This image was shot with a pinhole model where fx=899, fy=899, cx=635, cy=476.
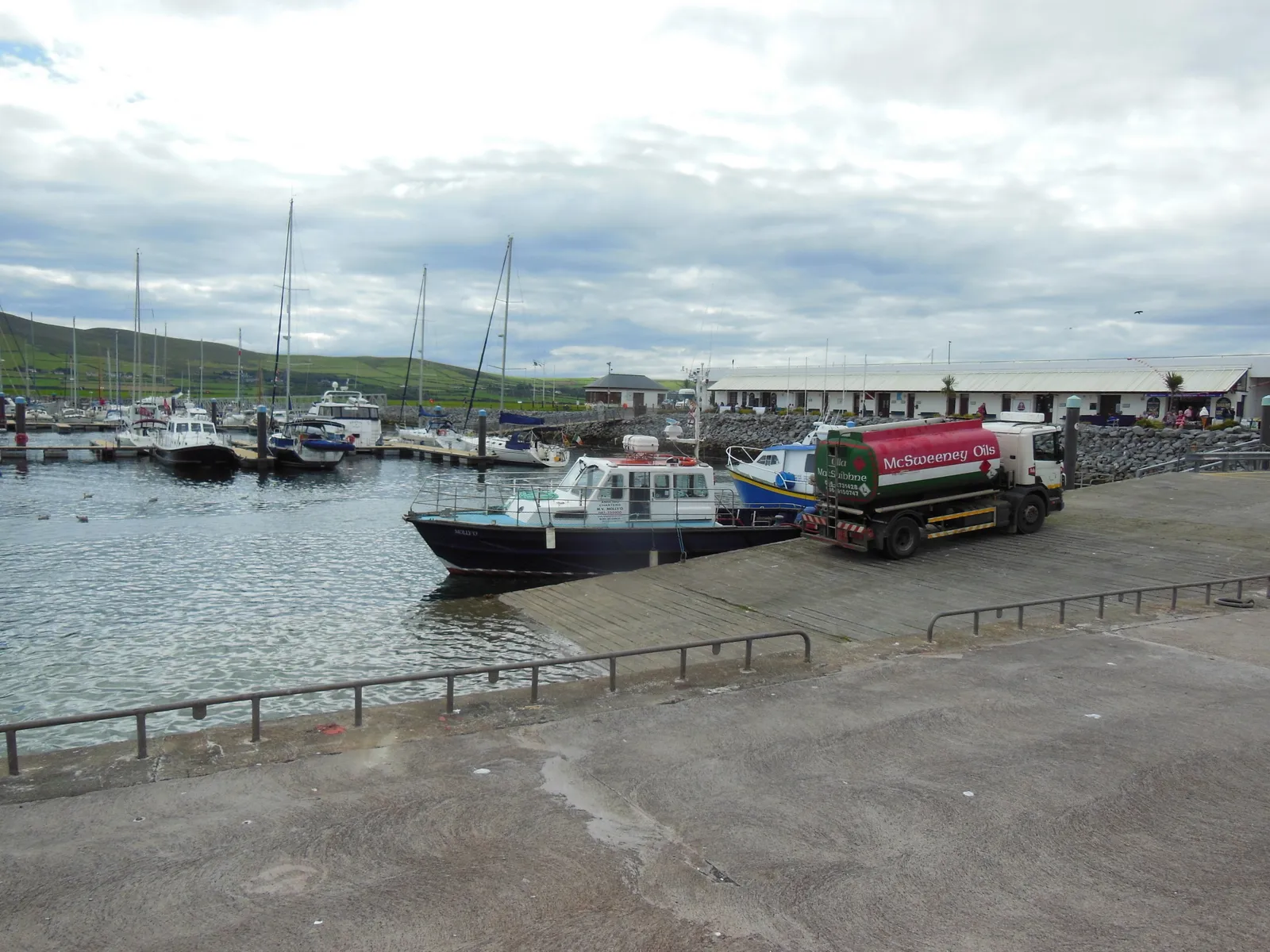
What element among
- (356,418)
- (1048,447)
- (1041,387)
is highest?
(1041,387)

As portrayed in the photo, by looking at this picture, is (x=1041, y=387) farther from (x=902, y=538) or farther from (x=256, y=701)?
(x=256, y=701)

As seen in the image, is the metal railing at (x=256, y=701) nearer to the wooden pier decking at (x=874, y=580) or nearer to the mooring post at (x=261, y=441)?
the wooden pier decking at (x=874, y=580)

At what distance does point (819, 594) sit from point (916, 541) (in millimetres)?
3906

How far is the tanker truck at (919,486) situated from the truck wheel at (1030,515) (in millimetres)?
20

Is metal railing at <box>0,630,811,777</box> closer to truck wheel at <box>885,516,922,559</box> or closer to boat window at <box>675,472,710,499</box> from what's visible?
truck wheel at <box>885,516,922,559</box>

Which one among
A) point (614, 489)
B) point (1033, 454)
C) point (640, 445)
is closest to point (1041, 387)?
point (1033, 454)

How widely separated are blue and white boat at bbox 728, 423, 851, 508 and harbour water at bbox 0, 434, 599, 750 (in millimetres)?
8925

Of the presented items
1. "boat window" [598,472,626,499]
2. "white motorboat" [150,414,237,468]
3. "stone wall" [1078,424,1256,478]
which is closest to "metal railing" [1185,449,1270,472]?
"stone wall" [1078,424,1256,478]

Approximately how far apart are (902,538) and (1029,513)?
4.31 metres

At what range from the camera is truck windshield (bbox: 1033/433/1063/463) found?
958 inches

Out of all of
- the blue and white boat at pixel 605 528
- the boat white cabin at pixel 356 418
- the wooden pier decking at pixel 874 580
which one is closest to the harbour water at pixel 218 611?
the blue and white boat at pixel 605 528

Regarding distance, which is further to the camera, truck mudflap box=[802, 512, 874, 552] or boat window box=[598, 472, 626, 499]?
boat window box=[598, 472, 626, 499]

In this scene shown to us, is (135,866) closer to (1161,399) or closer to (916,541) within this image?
(916,541)

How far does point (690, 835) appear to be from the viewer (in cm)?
668
